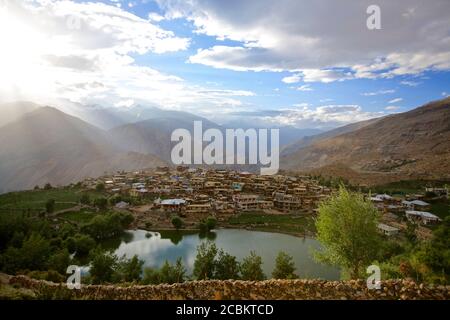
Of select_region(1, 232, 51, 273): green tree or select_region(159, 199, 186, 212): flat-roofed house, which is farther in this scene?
select_region(159, 199, 186, 212): flat-roofed house

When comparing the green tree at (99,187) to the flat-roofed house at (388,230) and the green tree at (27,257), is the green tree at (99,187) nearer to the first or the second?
the green tree at (27,257)

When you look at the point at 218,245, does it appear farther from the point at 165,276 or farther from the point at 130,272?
the point at 165,276

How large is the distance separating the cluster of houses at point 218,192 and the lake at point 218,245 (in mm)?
9046

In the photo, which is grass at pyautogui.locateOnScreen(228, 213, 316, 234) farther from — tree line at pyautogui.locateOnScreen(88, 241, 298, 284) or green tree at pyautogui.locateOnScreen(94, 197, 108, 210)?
tree line at pyautogui.locateOnScreen(88, 241, 298, 284)

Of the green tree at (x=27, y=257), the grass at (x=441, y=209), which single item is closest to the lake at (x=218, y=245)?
the green tree at (x=27, y=257)

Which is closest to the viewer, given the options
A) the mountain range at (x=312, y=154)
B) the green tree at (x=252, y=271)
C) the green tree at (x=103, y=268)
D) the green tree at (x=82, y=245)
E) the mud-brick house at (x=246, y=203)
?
the green tree at (x=252, y=271)

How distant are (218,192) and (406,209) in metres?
31.9

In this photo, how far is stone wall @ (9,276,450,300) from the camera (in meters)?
8.24

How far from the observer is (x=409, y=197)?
5616 centimetres

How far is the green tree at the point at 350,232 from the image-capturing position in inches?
564

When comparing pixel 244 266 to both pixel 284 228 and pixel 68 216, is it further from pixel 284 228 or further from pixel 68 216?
pixel 68 216

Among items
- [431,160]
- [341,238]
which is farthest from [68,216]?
[431,160]

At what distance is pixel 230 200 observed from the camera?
5872 centimetres

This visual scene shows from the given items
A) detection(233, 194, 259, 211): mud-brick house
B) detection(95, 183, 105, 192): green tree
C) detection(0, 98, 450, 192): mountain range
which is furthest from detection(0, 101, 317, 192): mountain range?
detection(233, 194, 259, 211): mud-brick house
